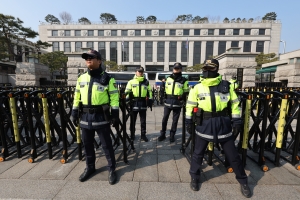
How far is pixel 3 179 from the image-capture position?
9.18 ft

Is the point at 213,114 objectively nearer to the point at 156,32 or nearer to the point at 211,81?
the point at 211,81

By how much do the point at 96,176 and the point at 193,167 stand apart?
165 cm

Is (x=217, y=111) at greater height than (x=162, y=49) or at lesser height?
lesser

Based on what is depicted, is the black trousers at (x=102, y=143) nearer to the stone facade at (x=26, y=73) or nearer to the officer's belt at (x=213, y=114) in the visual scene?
the officer's belt at (x=213, y=114)

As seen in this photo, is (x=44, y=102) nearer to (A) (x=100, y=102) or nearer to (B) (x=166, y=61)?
(A) (x=100, y=102)

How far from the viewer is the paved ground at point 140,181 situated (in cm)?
242

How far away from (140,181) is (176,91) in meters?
2.41

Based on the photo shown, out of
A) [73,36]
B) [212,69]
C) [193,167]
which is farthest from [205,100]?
[73,36]

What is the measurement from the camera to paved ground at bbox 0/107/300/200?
2.42 metres

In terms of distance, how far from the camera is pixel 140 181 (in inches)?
107

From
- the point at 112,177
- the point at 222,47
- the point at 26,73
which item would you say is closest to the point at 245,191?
the point at 112,177

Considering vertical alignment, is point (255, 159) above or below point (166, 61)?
below

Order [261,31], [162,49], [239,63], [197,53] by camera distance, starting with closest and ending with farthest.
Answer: [239,63], [261,31], [197,53], [162,49]

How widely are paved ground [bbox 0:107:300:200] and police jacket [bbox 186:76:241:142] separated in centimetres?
86
